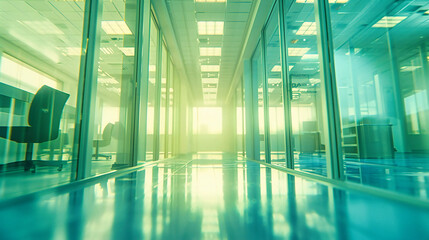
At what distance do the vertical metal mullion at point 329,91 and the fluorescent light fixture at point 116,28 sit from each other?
8.06ft

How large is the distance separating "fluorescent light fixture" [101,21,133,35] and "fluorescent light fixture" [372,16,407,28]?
5269 millimetres

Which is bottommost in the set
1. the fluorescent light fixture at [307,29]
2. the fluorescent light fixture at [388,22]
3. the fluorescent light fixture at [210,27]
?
the fluorescent light fixture at [307,29]

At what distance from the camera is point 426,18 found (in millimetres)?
4359

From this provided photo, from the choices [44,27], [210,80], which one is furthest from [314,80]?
[210,80]

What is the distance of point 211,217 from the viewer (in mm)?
963

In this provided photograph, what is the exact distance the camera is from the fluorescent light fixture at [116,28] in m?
2.57

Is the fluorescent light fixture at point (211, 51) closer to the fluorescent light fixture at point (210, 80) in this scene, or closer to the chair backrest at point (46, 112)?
the fluorescent light fixture at point (210, 80)

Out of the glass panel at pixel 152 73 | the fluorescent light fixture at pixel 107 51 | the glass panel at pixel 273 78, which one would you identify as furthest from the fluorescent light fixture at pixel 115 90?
the glass panel at pixel 273 78

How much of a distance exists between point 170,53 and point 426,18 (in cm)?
657

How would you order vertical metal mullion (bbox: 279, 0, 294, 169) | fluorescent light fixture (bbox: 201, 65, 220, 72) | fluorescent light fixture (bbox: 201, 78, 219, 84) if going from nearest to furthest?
vertical metal mullion (bbox: 279, 0, 294, 169)
fluorescent light fixture (bbox: 201, 65, 220, 72)
fluorescent light fixture (bbox: 201, 78, 219, 84)

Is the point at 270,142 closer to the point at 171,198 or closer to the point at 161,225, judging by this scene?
the point at 171,198

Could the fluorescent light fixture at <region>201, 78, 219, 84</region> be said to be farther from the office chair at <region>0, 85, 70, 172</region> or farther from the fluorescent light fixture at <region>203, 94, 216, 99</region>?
the office chair at <region>0, 85, 70, 172</region>

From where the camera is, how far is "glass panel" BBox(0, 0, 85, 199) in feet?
5.41

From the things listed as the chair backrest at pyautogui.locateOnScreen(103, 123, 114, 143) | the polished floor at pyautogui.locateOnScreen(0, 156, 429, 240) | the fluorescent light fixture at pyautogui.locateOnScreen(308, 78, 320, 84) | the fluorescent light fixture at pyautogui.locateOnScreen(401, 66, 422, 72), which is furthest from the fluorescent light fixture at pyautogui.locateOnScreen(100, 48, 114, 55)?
the fluorescent light fixture at pyautogui.locateOnScreen(401, 66, 422, 72)
